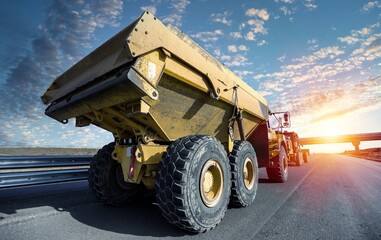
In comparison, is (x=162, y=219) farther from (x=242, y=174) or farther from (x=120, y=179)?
(x=242, y=174)

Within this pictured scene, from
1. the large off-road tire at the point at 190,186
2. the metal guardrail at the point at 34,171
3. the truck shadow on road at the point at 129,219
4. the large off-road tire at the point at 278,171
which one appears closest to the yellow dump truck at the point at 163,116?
the large off-road tire at the point at 190,186

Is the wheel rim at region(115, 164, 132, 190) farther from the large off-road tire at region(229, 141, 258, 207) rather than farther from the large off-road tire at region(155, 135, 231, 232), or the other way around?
the large off-road tire at region(229, 141, 258, 207)

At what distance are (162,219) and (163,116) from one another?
4.87 ft

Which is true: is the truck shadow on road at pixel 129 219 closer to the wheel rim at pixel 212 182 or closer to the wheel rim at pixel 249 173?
the wheel rim at pixel 212 182

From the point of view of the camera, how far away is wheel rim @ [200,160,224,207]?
10.3 feet

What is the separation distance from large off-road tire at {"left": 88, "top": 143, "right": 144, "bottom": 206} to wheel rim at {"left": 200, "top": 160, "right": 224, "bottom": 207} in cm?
172

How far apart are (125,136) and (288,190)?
4.16 meters

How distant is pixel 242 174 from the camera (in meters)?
4.20

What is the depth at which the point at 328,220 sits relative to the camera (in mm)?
3420

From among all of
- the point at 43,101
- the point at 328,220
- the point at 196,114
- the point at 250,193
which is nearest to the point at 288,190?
the point at 250,193

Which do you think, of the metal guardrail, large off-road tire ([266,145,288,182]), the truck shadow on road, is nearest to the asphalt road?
the truck shadow on road

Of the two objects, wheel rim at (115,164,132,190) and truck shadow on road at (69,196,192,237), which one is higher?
wheel rim at (115,164,132,190)

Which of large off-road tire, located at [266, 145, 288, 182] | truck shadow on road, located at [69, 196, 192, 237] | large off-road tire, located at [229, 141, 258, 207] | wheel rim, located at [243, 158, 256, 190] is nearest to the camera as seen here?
truck shadow on road, located at [69, 196, 192, 237]

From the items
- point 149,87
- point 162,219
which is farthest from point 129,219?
point 149,87
